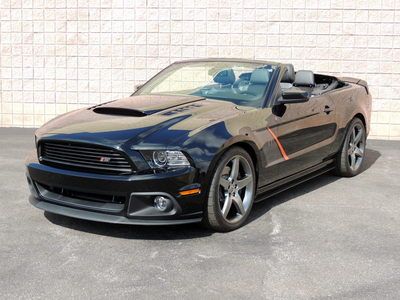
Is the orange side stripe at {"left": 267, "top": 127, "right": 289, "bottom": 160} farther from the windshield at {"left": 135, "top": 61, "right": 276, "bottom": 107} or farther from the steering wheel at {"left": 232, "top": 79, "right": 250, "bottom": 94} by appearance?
the steering wheel at {"left": 232, "top": 79, "right": 250, "bottom": 94}

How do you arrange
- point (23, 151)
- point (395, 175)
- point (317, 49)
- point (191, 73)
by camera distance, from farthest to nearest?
point (317, 49) → point (23, 151) → point (395, 175) → point (191, 73)

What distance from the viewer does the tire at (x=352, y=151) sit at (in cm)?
656

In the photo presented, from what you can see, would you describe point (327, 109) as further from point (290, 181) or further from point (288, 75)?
point (290, 181)

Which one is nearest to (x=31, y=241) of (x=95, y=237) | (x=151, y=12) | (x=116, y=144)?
(x=95, y=237)

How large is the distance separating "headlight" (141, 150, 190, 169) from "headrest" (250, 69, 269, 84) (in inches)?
61.3

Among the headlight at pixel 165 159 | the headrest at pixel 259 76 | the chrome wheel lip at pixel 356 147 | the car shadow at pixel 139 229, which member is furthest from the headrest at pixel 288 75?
the headlight at pixel 165 159

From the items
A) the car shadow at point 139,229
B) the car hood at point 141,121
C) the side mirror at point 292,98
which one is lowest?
the car shadow at point 139,229

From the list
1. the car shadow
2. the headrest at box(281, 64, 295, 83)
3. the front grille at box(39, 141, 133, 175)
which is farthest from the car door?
the front grille at box(39, 141, 133, 175)

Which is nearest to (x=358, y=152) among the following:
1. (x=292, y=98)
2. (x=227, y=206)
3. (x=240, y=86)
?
(x=292, y=98)

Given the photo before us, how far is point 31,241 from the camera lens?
14.2 ft

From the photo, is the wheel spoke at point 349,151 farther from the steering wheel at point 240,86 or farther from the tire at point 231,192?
the tire at point 231,192

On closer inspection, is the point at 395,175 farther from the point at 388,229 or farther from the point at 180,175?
the point at 180,175

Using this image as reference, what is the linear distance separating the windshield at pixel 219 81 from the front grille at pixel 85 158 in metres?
1.43

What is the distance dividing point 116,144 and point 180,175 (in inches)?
20.4
